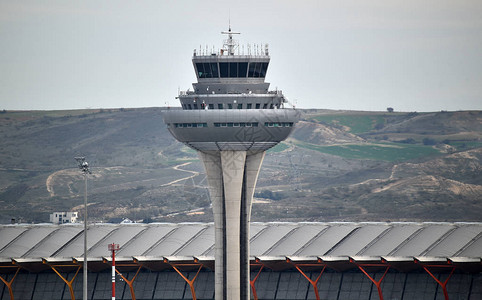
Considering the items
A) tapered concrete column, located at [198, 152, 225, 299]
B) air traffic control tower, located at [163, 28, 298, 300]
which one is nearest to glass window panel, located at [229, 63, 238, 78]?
air traffic control tower, located at [163, 28, 298, 300]

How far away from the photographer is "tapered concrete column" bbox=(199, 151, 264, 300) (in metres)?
101

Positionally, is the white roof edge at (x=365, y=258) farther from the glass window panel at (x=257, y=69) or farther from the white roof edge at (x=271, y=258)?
the glass window panel at (x=257, y=69)

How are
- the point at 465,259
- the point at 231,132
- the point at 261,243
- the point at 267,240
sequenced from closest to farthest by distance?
the point at 231,132 < the point at 465,259 < the point at 261,243 < the point at 267,240

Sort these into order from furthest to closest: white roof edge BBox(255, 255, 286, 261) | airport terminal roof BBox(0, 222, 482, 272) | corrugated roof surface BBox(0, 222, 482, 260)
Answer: corrugated roof surface BBox(0, 222, 482, 260) < airport terminal roof BBox(0, 222, 482, 272) < white roof edge BBox(255, 255, 286, 261)

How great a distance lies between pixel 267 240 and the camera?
133750 millimetres

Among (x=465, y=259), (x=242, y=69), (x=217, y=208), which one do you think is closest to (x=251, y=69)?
(x=242, y=69)

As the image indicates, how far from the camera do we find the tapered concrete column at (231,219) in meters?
101

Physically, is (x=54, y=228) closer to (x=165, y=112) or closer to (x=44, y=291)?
(x=44, y=291)

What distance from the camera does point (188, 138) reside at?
103m

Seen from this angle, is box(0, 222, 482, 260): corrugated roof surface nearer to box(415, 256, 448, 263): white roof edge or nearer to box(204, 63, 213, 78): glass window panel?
box(415, 256, 448, 263): white roof edge

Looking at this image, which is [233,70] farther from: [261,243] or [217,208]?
[261,243]

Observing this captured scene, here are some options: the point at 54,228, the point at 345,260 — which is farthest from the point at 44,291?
the point at 345,260

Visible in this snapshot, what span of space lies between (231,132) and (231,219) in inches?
326

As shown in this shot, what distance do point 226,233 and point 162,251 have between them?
30973 mm
